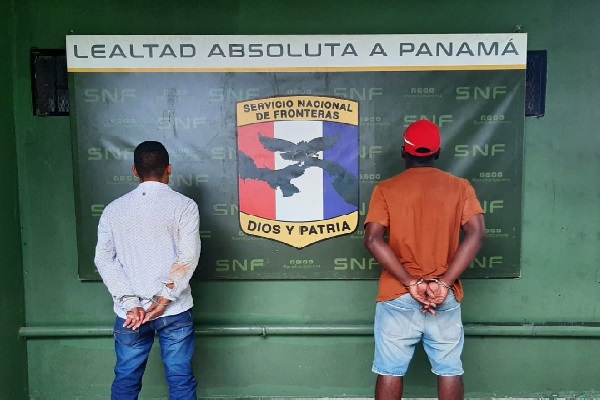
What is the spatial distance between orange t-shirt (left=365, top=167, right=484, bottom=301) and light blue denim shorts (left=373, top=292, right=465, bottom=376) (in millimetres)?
98

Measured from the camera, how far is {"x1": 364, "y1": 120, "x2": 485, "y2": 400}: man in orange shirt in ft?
7.72

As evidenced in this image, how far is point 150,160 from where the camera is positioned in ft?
7.87

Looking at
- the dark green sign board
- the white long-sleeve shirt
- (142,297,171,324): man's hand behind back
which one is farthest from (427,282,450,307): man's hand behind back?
(142,297,171,324): man's hand behind back

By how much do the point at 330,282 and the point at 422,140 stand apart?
114cm

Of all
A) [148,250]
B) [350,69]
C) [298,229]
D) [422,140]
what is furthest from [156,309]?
[350,69]

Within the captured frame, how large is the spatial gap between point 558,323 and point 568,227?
1.88ft

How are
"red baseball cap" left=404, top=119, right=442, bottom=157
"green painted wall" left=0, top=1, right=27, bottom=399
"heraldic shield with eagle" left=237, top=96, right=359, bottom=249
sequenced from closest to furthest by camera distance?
1. "red baseball cap" left=404, top=119, right=442, bottom=157
2. "green painted wall" left=0, top=1, right=27, bottom=399
3. "heraldic shield with eagle" left=237, top=96, right=359, bottom=249

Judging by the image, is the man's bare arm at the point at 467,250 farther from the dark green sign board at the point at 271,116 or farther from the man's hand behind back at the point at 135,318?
the man's hand behind back at the point at 135,318

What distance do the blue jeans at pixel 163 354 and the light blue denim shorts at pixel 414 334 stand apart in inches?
36.0

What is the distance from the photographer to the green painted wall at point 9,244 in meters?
2.88

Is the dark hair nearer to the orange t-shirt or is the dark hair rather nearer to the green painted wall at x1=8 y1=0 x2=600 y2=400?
the green painted wall at x1=8 y1=0 x2=600 y2=400

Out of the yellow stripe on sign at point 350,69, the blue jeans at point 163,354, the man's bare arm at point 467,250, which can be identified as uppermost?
the yellow stripe on sign at point 350,69

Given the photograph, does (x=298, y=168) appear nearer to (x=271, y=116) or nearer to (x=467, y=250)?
(x=271, y=116)

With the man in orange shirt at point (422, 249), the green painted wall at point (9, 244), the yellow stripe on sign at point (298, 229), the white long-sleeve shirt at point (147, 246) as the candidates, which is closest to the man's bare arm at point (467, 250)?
Result: the man in orange shirt at point (422, 249)
